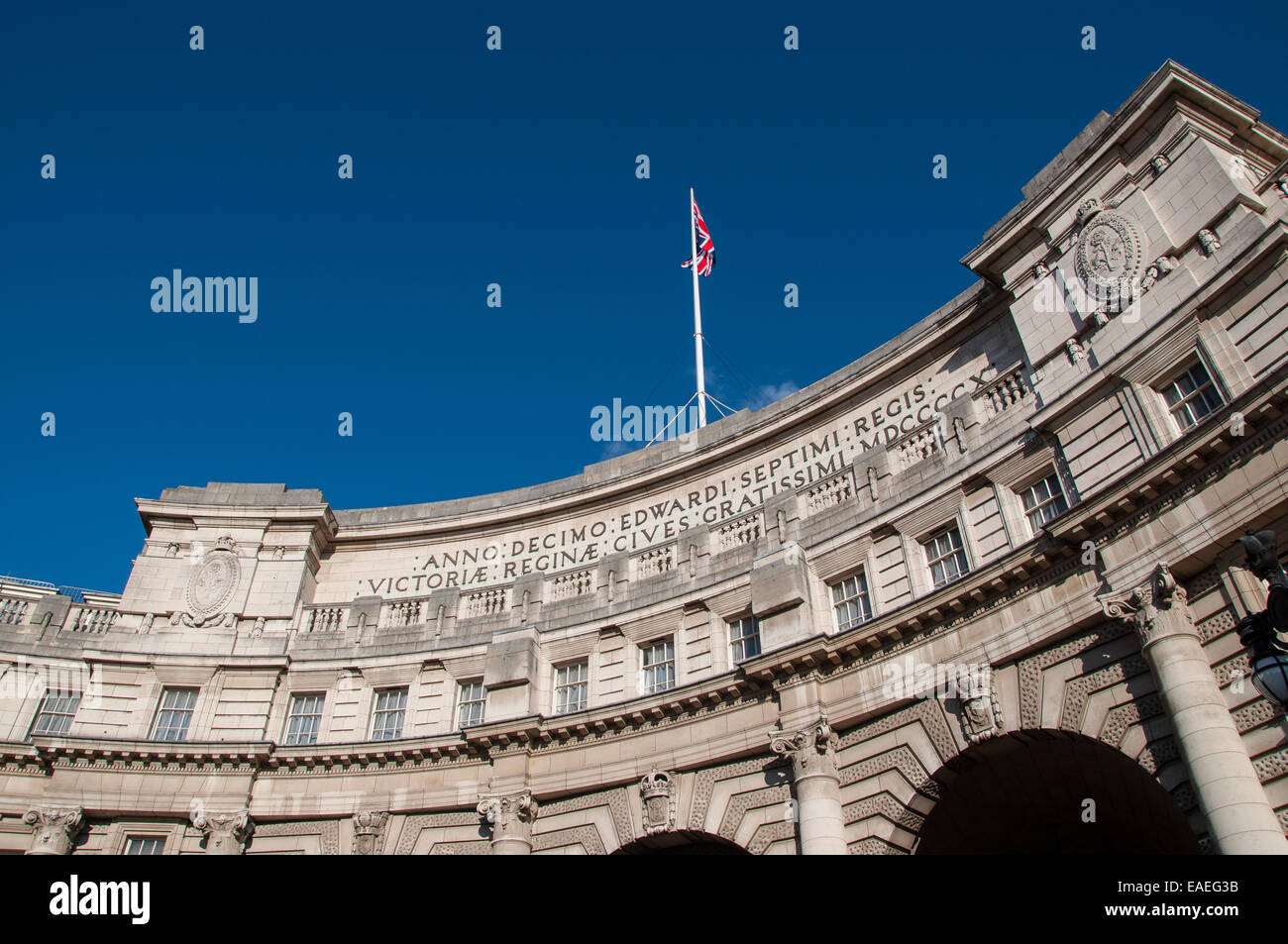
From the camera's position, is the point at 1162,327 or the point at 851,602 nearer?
the point at 1162,327

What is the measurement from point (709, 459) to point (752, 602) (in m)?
7.96

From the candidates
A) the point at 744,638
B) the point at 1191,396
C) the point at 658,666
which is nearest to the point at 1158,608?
the point at 1191,396

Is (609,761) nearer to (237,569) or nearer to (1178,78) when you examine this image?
(237,569)

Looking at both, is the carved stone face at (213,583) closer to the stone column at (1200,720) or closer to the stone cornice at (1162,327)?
the stone cornice at (1162,327)

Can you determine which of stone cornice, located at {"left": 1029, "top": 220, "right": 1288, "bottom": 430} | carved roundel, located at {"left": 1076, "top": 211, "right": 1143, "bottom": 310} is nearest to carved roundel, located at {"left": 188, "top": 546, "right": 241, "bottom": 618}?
stone cornice, located at {"left": 1029, "top": 220, "right": 1288, "bottom": 430}

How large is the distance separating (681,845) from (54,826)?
17860 mm

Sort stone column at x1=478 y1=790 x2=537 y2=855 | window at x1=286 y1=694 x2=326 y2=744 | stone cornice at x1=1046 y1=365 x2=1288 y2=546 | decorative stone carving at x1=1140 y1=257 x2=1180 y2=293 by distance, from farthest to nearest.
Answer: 1. window at x1=286 y1=694 x2=326 y2=744
2. stone column at x1=478 y1=790 x2=537 y2=855
3. decorative stone carving at x1=1140 y1=257 x2=1180 y2=293
4. stone cornice at x1=1046 y1=365 x2=1288 y2=546

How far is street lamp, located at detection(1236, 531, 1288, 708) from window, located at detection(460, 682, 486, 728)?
21.6 meters

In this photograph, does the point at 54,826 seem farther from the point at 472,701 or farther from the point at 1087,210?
the point at 1087,210

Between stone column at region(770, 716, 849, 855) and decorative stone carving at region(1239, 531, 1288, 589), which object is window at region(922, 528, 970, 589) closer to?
stone column at region(770, 716, 849, 855)

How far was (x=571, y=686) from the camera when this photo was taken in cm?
2727

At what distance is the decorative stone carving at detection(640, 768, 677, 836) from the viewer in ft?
76.6

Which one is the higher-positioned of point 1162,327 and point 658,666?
point 1162,327

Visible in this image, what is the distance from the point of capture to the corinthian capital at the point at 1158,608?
55.8 ft
